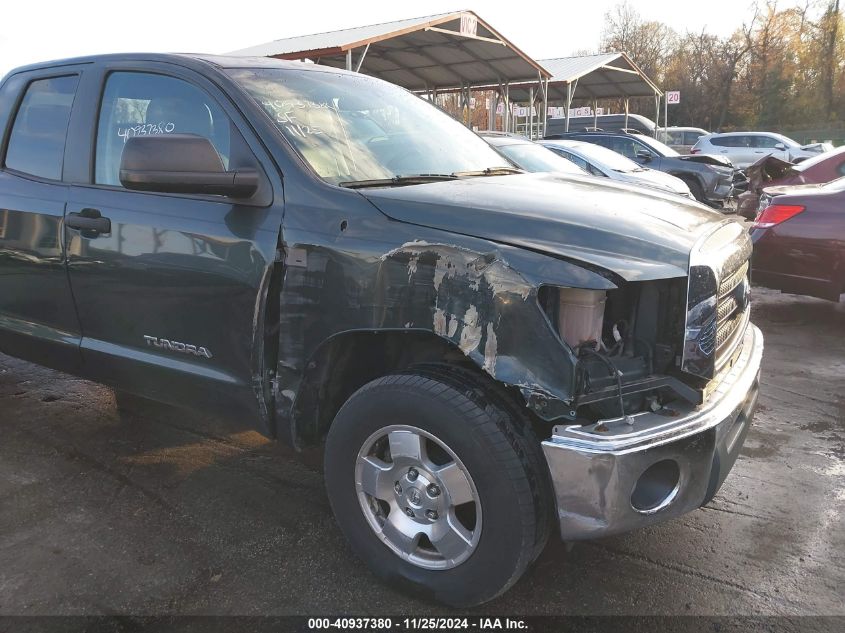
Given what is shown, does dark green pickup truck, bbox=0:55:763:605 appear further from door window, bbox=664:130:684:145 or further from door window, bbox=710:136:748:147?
door window, bbox=664:130:684:145

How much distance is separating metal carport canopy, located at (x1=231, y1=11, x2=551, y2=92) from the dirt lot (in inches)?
540

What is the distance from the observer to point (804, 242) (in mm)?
5969

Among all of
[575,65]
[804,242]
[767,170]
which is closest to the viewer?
[804,242]

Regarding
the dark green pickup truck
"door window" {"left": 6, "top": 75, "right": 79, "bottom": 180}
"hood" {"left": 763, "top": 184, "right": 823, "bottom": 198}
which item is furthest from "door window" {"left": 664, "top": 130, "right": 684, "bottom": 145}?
"door window" {"left": 6, "top": 75, "right": 79, "bottom": 180}

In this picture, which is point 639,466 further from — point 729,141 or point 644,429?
point 729,141

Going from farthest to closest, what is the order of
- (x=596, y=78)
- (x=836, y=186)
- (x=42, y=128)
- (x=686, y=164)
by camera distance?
(x=596, y=78) → (x=686, y=164) → (x=836, y=186) → (x=42, y=128)

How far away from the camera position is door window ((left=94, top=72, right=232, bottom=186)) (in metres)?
2.95

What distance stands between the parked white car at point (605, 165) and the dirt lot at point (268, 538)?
635 centimetres

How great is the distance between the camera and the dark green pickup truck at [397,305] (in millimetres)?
2205

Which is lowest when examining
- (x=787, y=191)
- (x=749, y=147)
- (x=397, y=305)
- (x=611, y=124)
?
(x=397, y=305)

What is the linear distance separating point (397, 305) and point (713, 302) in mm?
1058

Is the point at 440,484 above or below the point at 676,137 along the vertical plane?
below

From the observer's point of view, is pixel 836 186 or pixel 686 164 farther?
pixel 686 164

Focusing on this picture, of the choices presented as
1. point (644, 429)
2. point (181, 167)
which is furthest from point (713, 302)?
point (181, 167)
